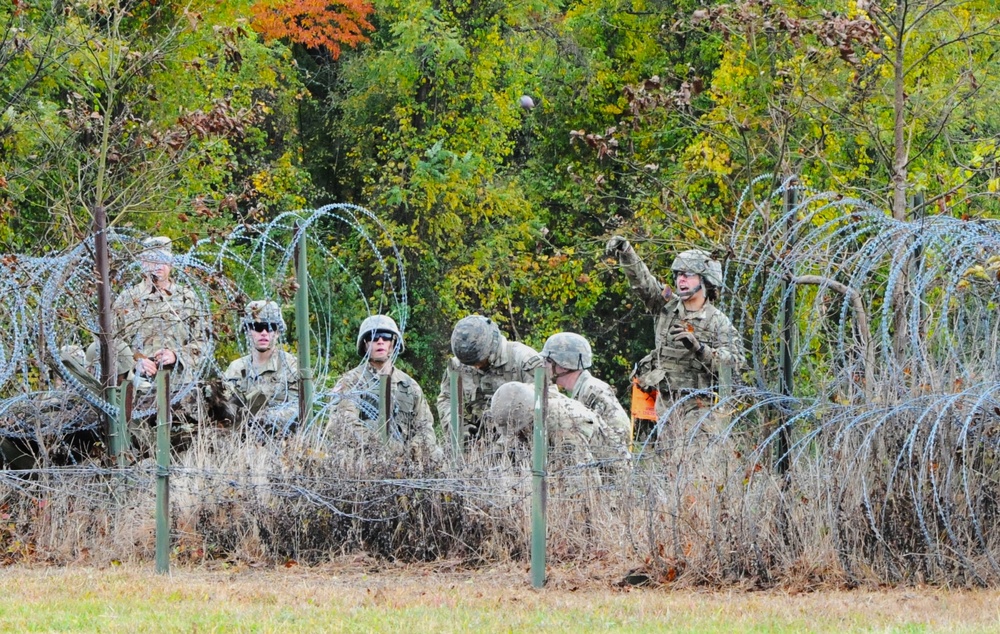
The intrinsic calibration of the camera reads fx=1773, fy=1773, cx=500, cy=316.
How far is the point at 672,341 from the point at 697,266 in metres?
0.62

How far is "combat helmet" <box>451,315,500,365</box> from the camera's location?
13.1m

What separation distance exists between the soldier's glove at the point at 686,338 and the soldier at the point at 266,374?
2.83 m

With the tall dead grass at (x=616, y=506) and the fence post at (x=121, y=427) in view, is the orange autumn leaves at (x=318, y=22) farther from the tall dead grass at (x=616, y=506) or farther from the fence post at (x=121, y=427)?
the tall dead grass at (x=616, y=506)

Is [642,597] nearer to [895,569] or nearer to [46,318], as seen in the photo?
[895,569]

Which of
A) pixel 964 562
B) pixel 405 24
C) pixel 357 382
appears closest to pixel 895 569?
pixel 964 562

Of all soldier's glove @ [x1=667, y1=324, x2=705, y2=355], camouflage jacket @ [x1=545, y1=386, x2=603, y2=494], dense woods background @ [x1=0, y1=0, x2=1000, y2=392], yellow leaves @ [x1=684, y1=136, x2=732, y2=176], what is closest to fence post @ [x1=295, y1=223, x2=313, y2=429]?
camouflage jacket @ [x1=545, y1=386, x2=603, y2=494]

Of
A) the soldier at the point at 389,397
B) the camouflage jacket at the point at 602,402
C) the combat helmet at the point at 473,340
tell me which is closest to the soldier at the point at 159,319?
the soldier at the point at 389,397

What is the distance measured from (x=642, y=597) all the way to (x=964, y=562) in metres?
1.70

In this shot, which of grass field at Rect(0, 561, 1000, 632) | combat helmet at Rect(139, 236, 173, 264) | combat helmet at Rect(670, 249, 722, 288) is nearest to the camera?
grass field at Rect(0, 561, 1000, 632)

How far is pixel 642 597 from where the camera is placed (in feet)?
29.8

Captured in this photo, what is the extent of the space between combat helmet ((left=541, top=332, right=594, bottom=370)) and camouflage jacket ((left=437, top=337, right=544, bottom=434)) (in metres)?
0.67

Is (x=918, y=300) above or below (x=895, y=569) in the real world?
above

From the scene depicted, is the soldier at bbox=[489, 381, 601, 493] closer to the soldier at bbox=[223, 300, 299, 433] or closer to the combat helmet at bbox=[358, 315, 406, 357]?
the soldier at bbox=[223, 300, 299, 433]

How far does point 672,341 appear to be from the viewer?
13.9 metres
